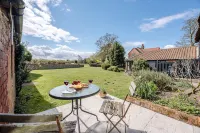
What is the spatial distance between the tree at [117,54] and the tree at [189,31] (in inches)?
445

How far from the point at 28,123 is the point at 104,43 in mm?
34195

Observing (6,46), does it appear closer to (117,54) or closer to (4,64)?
(4,64)

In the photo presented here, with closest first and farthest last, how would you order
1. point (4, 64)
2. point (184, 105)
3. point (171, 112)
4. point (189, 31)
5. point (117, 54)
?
point (4, 64) < point (171, 112) < point (184, 105) < point (189, 31) < point (117, 54)

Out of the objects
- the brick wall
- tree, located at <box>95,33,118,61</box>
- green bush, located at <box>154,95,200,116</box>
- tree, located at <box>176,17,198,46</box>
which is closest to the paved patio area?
green bush, located at <box>154,95,200,116</box>

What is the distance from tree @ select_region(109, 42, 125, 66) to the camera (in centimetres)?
2130

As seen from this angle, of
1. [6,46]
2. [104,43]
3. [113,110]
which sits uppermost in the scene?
[104,43]

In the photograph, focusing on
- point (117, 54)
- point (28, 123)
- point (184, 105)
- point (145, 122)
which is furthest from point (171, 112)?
point (117, 54)

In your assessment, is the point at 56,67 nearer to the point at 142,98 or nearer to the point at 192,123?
the point at 142,98

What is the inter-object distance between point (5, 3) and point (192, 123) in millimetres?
5270

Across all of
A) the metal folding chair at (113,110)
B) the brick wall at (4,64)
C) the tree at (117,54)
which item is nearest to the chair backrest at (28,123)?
the brick wall at (4,64)

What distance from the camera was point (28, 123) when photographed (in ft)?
3.15

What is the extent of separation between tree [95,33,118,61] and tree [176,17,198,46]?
53.1 ft

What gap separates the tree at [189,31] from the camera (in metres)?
18.9

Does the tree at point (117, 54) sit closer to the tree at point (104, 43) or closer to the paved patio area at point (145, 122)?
the tree at point (104, 43)
